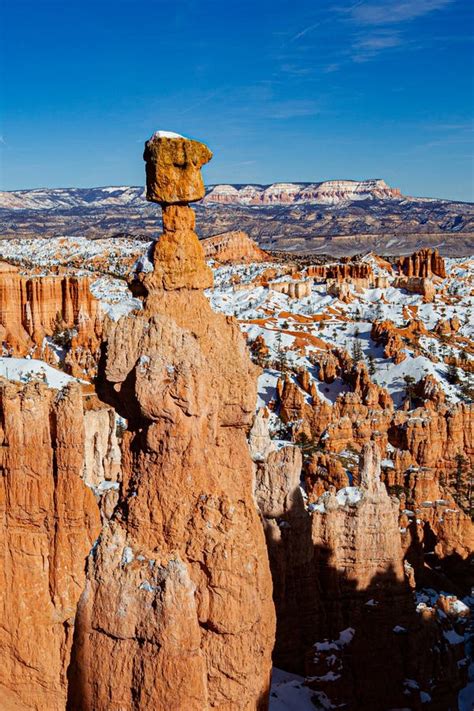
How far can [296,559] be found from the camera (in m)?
15.1

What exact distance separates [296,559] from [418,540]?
10.9 meters

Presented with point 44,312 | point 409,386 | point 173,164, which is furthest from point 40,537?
point 44,312

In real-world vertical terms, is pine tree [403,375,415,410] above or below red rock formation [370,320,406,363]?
below

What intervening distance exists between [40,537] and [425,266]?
93952 mm

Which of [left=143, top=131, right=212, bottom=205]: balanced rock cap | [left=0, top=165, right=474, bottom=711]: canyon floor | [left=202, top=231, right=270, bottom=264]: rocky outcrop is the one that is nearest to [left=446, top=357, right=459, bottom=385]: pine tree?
[left=0, top=165, right=474, bottom=711]: canyon floor

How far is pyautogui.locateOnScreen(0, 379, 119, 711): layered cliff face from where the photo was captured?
12180 mm

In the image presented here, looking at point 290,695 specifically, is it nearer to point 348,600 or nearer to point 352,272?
point 348,600

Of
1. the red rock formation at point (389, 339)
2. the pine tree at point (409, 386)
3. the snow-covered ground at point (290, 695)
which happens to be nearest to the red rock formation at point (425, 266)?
the red rock formation at point (389, 339)

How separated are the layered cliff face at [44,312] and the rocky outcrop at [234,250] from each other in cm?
7893

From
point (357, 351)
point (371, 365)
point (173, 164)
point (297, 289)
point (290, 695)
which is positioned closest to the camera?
point (173, 164)

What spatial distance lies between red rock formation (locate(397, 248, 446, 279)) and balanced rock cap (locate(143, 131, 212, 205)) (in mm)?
94272

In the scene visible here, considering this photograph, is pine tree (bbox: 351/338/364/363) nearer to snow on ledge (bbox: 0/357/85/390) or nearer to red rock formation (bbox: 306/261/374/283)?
snow on ledge (bbox: 0/357/85/390)

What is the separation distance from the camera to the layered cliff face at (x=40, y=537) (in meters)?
12.2

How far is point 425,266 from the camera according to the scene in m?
101
